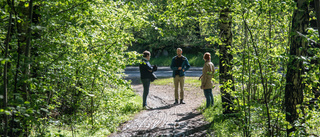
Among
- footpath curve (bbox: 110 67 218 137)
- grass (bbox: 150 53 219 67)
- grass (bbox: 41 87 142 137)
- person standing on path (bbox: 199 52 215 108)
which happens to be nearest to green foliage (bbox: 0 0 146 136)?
grass (bbox: 41 87 142 137)

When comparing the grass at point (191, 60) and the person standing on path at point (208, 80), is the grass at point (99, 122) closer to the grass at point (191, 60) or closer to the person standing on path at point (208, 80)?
the person standing on path at point (208, 80)

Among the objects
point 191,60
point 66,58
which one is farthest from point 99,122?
point 191,60

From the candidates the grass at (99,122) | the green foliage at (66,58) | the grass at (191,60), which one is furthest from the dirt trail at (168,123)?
the grass at (191,60)

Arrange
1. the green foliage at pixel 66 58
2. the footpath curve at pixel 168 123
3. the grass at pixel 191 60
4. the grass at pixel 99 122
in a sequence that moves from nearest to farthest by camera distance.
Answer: the green foliage at pixel 66 58 → the grass at pixel 99 122 → the footpath curve at pixel 168 123 → the grass at pixel 191 60

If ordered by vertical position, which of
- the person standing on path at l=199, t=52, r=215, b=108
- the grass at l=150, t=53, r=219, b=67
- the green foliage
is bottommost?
the grass at l=150, t=53, r=219, b=67

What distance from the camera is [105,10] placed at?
5559 mm

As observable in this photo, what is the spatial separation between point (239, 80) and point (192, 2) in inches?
96.5

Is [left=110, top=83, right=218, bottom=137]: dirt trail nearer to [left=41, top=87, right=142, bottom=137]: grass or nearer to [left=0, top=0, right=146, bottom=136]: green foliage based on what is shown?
[left=41, top=87, right=142, bottom=137]: grass

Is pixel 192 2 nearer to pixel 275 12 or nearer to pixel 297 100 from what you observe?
pixel 275 12

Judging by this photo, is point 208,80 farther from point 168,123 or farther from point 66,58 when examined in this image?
point 66,58

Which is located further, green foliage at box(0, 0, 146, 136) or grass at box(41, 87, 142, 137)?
grass at box(41, 87, 142, 137)

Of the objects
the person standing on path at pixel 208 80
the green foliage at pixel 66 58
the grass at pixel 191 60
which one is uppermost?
the green foliage at pixel 66 58

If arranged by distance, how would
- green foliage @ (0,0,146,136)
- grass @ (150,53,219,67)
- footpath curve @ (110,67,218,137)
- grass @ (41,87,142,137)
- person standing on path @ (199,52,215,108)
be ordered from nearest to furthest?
green foliage @ (0,0,146,136) → grass @ (41,87,142,137) → footpath curve @ (110,67,218,137) → person standing on path @ (199,52,215,108) → grass @ (150,53,219,67)

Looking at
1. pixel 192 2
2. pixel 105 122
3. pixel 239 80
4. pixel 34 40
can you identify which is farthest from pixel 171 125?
pixel 34 40
